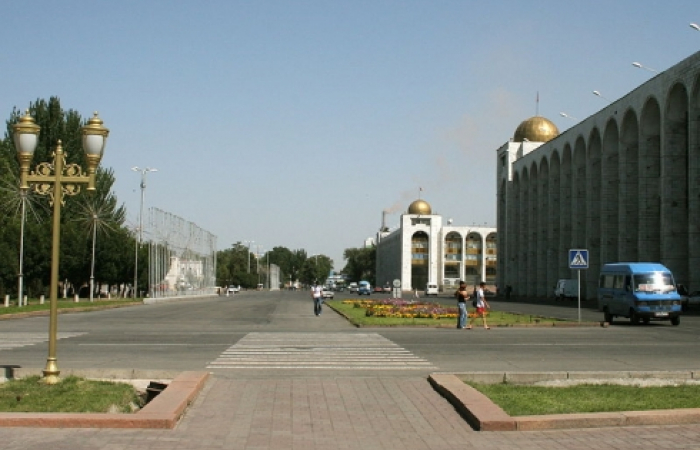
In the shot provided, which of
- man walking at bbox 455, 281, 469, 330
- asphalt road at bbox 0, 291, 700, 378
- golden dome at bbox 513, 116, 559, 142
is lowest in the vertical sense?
asphalt road at bbox 0, 291, 700, 378

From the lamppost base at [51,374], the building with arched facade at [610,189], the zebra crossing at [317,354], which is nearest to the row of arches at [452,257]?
the building with arched facade at [610,189]

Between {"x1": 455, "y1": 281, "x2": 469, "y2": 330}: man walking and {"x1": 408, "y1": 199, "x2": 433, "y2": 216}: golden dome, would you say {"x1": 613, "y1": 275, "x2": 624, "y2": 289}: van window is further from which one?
{"x1": 408, "y1": 199, "x2": 433, "y2": 216}: golden dome

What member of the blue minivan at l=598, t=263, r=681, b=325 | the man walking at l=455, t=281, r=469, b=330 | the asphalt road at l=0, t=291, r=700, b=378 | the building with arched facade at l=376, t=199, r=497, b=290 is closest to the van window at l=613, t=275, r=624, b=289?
the blue minivan at l=598, t=263, r=681, b=325

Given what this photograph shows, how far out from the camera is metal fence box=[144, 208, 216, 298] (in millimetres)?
72200

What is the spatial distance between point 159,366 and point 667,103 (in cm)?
5562

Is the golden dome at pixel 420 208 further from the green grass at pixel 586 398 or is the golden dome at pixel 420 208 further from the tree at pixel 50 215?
the green grass at pixel 586 398

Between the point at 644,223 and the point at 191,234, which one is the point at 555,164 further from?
the point at 191,234

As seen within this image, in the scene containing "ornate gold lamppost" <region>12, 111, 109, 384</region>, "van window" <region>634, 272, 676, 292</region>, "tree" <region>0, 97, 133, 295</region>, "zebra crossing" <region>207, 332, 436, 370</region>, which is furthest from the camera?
"tree" <region>0, 97, 133, 295</region>

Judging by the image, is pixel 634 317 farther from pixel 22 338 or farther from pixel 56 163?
pixel 56 163

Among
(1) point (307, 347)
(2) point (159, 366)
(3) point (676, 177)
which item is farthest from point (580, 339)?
(3) point (676, 177)

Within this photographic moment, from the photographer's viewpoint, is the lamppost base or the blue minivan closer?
the lamppost base

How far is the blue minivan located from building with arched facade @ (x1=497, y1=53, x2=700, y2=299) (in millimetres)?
25630

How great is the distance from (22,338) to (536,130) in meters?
95.8

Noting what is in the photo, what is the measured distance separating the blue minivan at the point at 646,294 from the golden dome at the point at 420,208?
135 m
